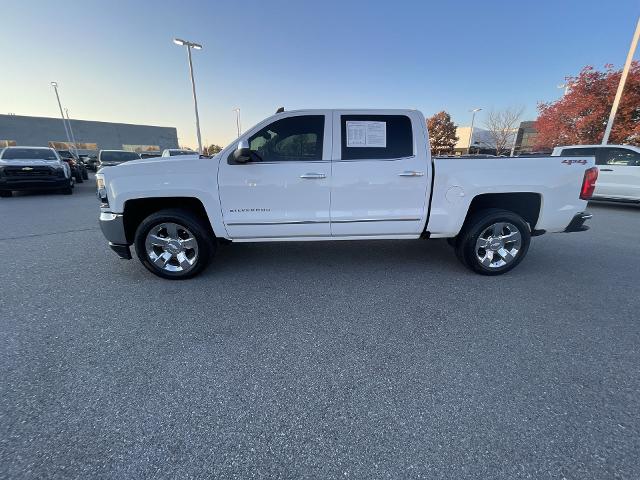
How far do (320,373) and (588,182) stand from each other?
4.03m

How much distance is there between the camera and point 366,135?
3.57m

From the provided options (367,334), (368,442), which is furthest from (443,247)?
(368,442)

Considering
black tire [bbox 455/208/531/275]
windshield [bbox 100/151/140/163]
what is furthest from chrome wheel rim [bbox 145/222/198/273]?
windshield [bbox 100/151/140/163]

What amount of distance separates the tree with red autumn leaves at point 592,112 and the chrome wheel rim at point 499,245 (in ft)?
58.0

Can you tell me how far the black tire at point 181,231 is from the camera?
3.56m

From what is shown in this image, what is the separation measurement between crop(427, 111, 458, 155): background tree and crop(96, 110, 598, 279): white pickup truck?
149 feet

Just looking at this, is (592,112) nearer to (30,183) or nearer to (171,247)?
(171,247)

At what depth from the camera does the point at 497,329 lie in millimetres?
2725

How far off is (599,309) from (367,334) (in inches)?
100

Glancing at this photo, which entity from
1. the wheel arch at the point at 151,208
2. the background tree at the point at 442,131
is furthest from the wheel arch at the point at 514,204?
the background tree at the point at 442,131

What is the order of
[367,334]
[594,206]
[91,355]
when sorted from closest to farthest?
1. [91,355]
2. [367,334]
3. [594,206]

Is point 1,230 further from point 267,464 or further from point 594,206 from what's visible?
point 594,206

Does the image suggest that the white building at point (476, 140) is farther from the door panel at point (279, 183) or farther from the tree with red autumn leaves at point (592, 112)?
the door panel at point (279, 183)

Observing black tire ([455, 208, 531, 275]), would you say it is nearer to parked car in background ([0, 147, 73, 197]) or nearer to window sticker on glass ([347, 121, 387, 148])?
window sticker on glass ([347, 121, 387, 148])
